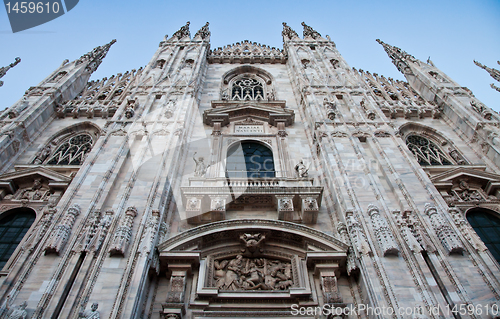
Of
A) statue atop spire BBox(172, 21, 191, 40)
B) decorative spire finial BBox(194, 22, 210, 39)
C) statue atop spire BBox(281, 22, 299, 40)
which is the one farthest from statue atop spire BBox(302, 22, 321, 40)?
statue atop spire BBox(172, 21, 191, 40)

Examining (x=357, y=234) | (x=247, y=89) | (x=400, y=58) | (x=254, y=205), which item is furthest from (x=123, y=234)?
(x=400, y=58)

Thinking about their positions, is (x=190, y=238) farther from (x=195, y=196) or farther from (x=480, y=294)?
(x=480, y=294)

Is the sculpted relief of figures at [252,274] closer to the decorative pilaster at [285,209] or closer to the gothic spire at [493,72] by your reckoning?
the decorative pilaster at [285,209]

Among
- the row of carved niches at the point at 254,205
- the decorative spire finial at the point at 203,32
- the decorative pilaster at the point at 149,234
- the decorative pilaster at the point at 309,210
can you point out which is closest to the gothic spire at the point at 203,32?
the decorative spire finial at the point at 203,32

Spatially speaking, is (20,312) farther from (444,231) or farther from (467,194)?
(467,194)

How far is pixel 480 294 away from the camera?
8297mm

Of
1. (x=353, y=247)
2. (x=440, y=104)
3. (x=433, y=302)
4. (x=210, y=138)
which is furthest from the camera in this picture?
(x=440, y=104)

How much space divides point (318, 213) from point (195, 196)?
151 inches

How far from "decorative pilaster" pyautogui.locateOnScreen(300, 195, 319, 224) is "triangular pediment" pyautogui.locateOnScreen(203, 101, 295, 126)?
6.07 meters

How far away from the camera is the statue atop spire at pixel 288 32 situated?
25002 millimetres

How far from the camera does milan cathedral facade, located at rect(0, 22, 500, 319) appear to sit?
8.51 meters

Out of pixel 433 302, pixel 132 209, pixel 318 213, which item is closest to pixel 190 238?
pixel 132 209

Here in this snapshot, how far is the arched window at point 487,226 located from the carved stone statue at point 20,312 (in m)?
12.1

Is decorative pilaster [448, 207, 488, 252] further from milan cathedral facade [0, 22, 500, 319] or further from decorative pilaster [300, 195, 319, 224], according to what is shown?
decorative pilaster [300, 195, 319, 224]
